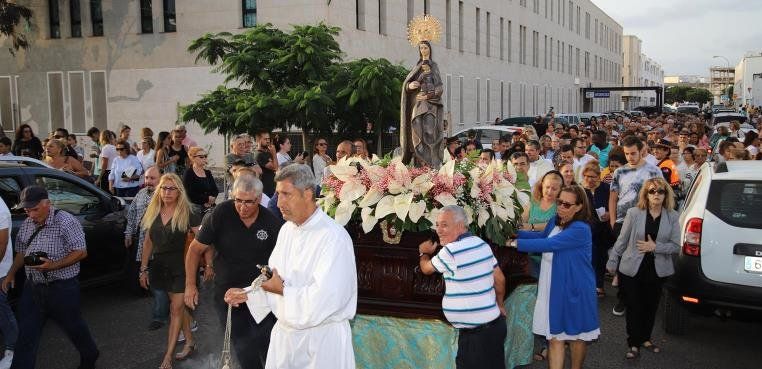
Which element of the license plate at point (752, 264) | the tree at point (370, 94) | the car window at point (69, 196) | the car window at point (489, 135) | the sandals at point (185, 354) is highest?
the tree at point (370, 94)

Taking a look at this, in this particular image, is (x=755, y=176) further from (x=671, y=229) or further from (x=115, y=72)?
(x=115, y=72)

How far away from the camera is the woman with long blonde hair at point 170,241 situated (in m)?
6.06

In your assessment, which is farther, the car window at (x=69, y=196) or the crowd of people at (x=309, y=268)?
the car window at (x=69, y=196)

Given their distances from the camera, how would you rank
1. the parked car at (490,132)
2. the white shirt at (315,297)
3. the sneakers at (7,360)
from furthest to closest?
1. the parked car at (490,132)
2. the sneakers at (7,360)
3. the white shirt at (315,297)

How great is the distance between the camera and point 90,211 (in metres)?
7.94

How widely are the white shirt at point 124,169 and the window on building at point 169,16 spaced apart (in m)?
14.4

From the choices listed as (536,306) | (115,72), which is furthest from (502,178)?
(115,72)

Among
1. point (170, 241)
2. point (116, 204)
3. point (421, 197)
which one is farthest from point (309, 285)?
point (116, 204)

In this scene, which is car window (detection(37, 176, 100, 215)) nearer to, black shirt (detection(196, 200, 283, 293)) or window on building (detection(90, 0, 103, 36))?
black shirt (detection(196, 200, 283, 293))

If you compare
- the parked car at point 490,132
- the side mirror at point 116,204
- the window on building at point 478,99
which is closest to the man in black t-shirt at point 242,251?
the side mirror at point 116,204

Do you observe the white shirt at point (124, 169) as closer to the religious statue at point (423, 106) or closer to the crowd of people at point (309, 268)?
the crowd of people at point (309, 268)

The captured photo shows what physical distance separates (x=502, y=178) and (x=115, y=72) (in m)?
23.1

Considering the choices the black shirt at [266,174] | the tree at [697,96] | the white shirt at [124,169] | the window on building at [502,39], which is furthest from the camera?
the tree at [697,96]

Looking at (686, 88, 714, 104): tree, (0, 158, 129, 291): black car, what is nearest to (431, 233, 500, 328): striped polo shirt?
(0, 158, 129, 291): black car
